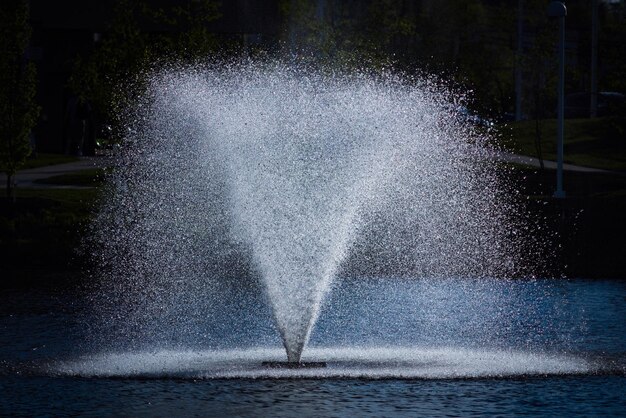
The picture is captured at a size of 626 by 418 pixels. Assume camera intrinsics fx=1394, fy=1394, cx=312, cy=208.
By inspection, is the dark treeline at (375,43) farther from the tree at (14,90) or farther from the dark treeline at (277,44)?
the tree at (14,90)

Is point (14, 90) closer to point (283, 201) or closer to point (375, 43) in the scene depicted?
point (283, 201)

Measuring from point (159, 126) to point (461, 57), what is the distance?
136 feet

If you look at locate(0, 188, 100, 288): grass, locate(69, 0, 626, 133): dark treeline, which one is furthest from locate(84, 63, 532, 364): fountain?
locate(69, 0, 626, 133): dark treeline

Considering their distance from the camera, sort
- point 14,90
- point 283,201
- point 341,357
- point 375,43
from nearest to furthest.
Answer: point 341,357
point 283,201
point 14,90
point 375,43

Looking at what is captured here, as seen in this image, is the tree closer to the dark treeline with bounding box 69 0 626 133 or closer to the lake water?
the dark treeline with bounding box 69 0 626 133

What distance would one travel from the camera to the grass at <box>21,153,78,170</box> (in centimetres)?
4394

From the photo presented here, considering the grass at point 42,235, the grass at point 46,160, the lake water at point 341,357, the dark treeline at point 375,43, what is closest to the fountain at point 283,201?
the lake water at point 341,357

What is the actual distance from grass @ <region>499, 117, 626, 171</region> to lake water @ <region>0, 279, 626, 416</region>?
26435mm

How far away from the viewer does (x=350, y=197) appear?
1772 centimetres

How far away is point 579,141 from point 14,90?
26631 millimetres

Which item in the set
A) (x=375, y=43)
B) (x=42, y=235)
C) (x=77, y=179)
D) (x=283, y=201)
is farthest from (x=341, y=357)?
(x=375, y=43)

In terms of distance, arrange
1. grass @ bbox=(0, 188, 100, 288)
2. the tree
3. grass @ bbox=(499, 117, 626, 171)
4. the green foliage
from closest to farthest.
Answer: grass @ bbox=(0, 188, 100, 288)
the tree
the green foliage
grass @ bbox=(499, 117, 626, 171)

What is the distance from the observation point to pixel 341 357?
14.5m

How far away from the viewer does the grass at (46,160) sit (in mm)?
43941
